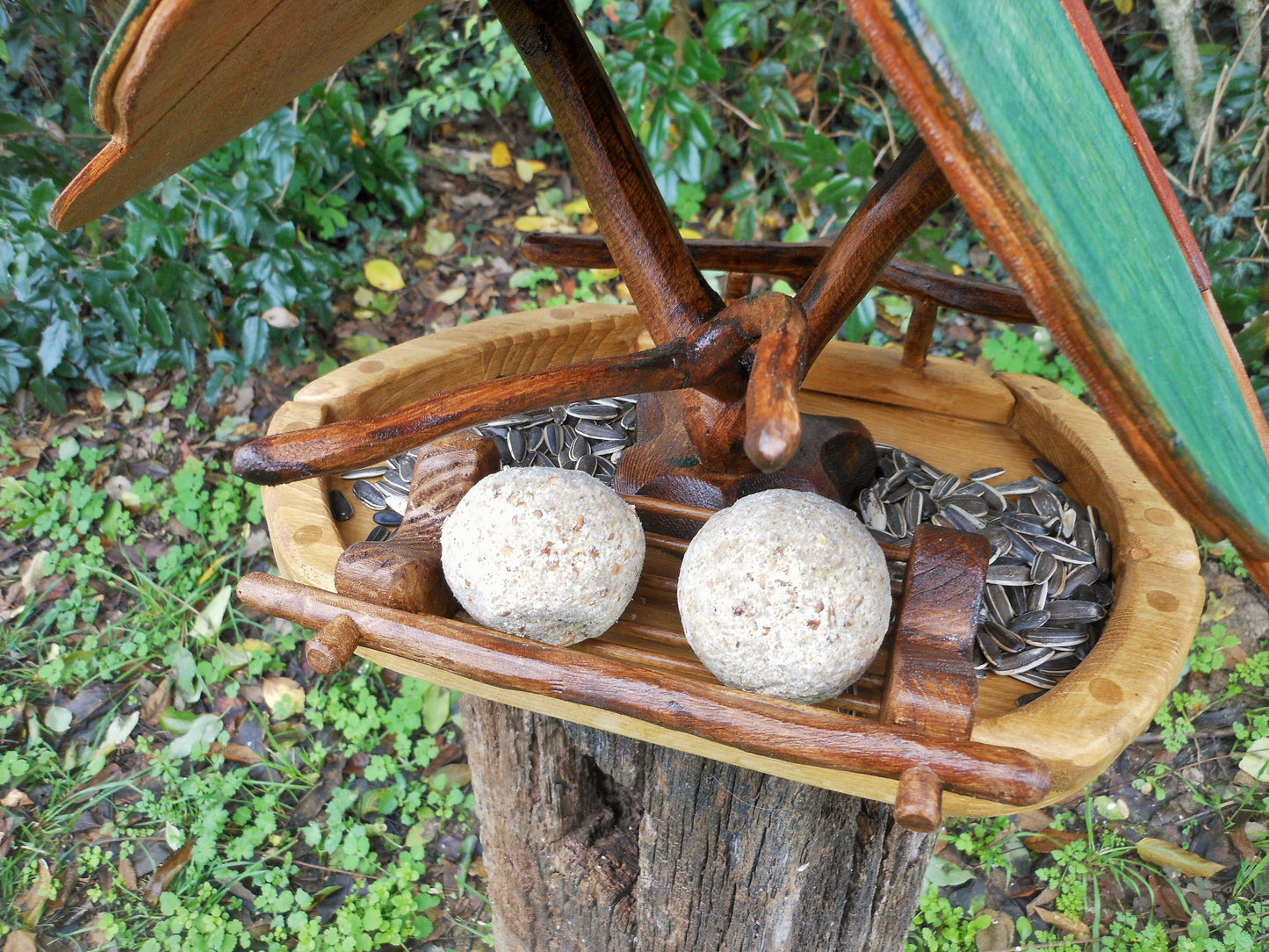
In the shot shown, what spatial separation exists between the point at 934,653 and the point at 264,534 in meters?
1.83

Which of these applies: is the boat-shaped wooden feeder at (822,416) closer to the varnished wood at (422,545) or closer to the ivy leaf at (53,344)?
the varnished wood at (422,545)

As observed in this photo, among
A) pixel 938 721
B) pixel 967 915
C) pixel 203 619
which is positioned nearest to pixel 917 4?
pixel 938 721

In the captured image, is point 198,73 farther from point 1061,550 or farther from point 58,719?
point 58,719

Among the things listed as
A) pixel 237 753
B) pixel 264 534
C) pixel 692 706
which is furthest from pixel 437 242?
pixel 692 706

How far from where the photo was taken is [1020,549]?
1.13 meters

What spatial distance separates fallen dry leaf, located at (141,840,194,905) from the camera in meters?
1.77

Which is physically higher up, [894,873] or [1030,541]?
[1030,541]

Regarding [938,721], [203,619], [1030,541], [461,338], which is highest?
[461,338]

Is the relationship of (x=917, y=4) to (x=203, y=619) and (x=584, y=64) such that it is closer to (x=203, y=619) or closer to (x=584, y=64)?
(x=584, y=64)

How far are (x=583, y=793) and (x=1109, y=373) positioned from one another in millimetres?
979

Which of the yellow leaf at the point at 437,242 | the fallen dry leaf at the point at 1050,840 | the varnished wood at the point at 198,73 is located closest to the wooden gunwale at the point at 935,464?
the varnished wood at the point at 198,73

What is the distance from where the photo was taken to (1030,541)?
1139 millimetres

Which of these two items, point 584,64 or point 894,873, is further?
point 894,873

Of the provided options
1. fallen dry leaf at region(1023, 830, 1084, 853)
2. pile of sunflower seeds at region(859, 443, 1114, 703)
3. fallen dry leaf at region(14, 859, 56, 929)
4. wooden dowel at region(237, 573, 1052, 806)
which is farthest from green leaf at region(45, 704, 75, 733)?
fallen dry leaf at region(1023, 830, 1084, 853)
